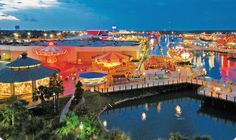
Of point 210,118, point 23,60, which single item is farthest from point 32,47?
point 210,118

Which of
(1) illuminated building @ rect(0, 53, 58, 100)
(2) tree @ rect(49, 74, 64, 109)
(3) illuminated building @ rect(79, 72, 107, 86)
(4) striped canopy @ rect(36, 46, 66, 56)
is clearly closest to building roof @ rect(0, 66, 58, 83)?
(1) illuminated building @ rect(0, 53, 58, 100)

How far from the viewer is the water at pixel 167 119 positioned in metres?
29.3

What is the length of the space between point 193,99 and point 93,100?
48.4ft

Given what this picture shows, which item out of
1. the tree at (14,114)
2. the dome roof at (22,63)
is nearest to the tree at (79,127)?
the tree at (14,114)

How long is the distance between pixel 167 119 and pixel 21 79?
16.8 meters

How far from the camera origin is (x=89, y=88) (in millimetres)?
39688

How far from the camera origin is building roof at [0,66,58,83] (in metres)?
32.1

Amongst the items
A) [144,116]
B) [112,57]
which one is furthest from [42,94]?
[112,57]

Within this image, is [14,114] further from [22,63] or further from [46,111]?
[22,63]

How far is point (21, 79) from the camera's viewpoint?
3212cm

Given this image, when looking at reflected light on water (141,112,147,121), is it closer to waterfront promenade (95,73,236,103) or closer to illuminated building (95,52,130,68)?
waterfront promenade (95,73,236,103)

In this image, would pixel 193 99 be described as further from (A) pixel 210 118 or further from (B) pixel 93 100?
(B) pixel 93 100


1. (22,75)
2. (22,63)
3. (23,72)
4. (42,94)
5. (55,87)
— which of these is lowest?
(42,94)

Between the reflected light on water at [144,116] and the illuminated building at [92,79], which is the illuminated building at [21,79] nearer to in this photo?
the illuminated building at [92,79]
